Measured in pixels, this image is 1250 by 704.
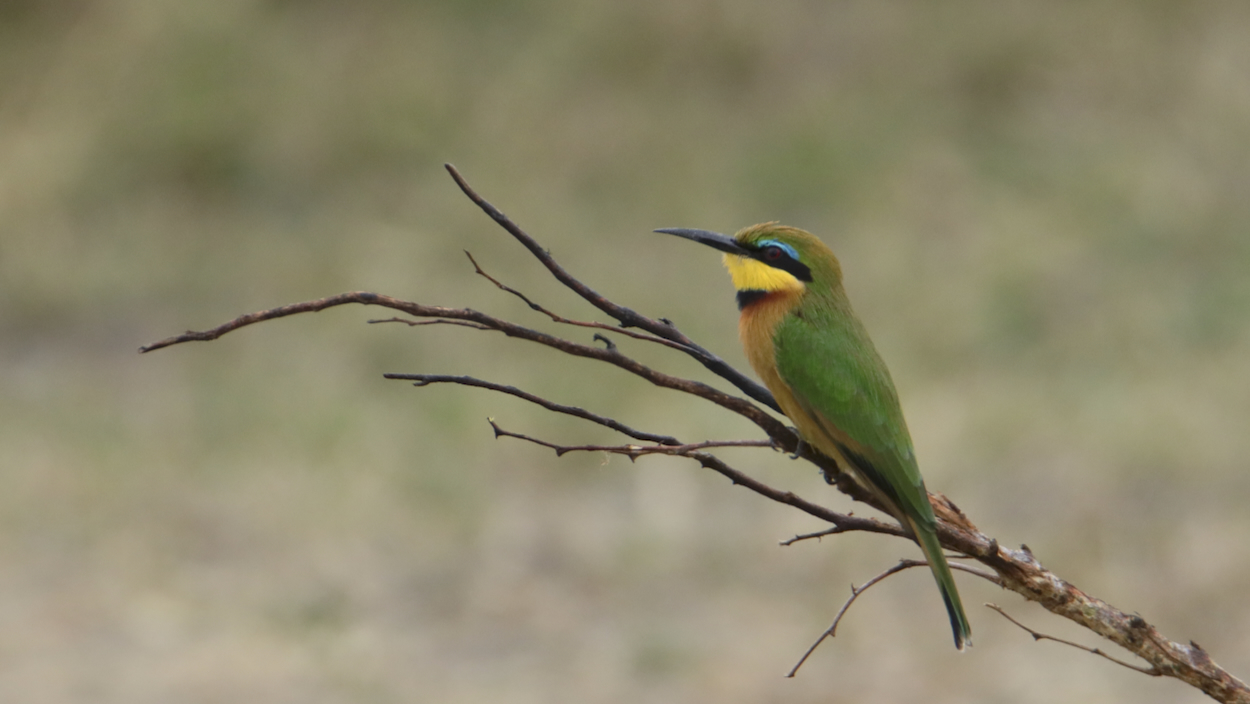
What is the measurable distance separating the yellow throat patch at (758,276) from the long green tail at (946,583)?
85 cm

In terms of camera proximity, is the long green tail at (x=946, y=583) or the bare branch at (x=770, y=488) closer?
the bare branch at (x=770, y=488)

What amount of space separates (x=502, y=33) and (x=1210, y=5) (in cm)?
501

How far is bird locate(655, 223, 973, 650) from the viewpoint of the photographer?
7.26 ft

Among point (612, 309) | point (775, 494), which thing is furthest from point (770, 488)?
point (612, 309)

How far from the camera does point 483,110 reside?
27.1 feet

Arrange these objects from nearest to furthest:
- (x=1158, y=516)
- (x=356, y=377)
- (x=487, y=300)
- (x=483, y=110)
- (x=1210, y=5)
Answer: (x=1158, y=516), (x=356, y=377), (x=487, y=300), (x=483, y=110), (x=1210, y=5)

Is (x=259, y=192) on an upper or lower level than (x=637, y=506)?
upper

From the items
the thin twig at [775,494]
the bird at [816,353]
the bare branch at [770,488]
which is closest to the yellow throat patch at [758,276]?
the bird at [816,353]

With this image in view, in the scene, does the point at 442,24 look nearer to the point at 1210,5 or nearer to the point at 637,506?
the point at 637,506

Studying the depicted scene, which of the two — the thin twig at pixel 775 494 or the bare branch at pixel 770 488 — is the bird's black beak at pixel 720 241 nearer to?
the bare branch at pixel 770 488

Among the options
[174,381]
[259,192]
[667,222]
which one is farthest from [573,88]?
[174,381]

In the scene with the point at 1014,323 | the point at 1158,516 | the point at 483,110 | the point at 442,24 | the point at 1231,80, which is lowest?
the point at 1158,516

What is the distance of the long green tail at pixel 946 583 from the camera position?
169cm

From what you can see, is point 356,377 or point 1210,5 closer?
point 356,377
